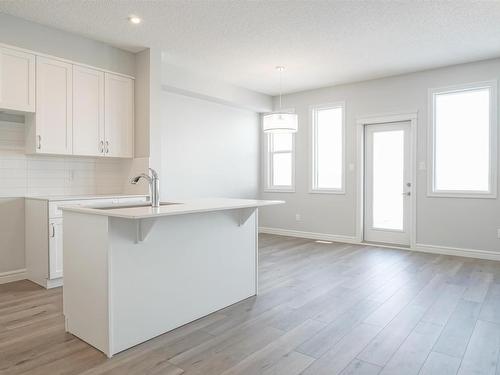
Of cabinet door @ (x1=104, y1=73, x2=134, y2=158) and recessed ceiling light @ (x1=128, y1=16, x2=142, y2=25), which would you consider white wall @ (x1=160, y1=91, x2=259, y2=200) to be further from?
recessed ceiling light @ (x1=128, y1=16, x2=142, y2=25)

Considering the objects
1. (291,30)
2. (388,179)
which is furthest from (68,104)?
(388,179)

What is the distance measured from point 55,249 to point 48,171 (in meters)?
1.04

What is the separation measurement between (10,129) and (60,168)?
2.15ft

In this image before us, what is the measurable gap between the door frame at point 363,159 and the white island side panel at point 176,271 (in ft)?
10.7

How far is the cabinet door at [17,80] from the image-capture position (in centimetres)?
349

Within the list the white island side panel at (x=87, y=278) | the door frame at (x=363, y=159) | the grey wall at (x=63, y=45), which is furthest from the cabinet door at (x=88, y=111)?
the door frame at (x=363, y=159)

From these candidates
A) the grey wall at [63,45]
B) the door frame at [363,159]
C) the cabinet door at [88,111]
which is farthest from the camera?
the door frame at [363,159]

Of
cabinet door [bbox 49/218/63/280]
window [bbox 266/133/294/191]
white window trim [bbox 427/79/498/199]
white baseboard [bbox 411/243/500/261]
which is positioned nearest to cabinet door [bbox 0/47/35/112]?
cabinet door [bbox 49/218/63/280]

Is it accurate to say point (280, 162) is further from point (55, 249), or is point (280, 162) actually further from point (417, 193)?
point (55, 249)

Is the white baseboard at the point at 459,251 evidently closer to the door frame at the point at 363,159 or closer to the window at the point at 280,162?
the door frame at the point at 363,159

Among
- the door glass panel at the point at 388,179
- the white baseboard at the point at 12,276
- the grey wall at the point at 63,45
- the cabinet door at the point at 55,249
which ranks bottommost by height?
the white baseboard at the point at 12,276

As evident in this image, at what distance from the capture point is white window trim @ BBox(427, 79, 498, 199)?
4832 mm

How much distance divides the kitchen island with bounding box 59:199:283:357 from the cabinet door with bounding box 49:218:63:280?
3.91 ft

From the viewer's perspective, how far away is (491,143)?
486 cm
